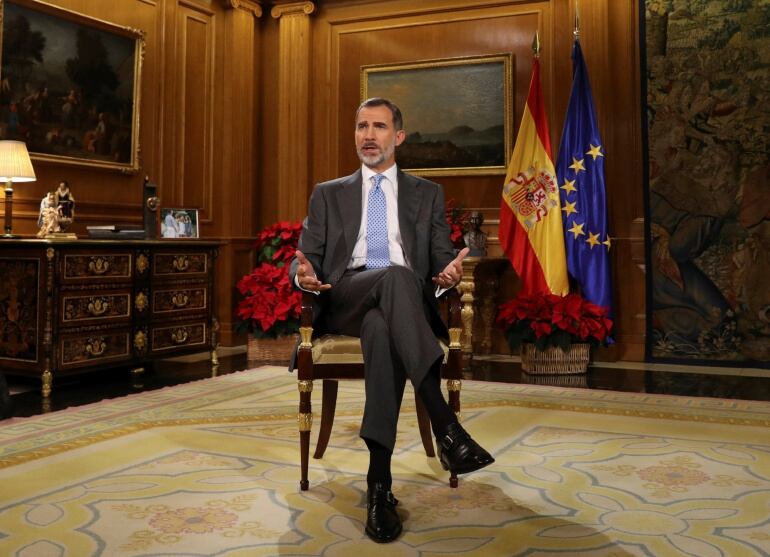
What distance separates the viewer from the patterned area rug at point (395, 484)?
6.94ft

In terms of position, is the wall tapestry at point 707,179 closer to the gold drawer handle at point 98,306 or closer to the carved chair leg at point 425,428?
the carved chair leg at point 425,428

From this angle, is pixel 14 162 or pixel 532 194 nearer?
pixel 14 162

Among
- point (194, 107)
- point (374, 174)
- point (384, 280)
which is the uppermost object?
point (194, 107)

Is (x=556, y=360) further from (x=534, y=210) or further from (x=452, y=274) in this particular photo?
(x=452, y=274)

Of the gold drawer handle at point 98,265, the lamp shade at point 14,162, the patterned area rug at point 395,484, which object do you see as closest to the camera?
the patterned area rug at point 395,484

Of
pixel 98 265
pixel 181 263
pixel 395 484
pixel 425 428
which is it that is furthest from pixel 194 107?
pixel 395 484

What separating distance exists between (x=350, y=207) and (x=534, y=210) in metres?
3.37

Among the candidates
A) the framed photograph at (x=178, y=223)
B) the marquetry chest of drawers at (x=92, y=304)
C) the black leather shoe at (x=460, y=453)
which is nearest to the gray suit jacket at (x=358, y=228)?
the black leather shoe at (x=460, y=453)

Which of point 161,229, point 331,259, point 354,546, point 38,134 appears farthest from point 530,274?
point 354,546

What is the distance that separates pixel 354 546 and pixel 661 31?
5.33m

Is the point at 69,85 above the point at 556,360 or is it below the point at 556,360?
above

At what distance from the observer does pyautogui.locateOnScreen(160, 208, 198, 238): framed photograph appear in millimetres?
6012

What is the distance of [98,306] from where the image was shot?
4711 millimetres

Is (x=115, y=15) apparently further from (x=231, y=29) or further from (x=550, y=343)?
(x=550, y=343)
